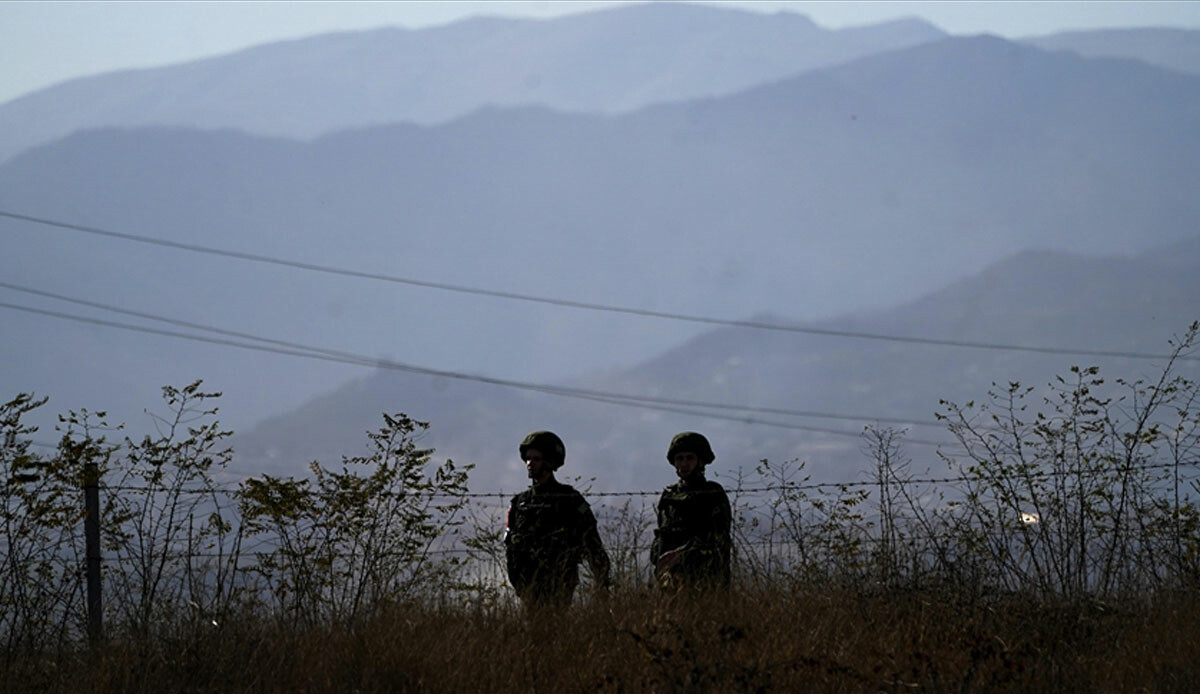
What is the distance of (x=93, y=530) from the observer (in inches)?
329

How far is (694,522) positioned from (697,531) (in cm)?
6

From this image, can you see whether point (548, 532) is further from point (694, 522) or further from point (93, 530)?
point (93, 530)

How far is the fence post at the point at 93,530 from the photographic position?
8.10 metres

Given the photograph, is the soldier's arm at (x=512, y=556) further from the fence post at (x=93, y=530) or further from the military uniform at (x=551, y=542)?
the fence post at (x=93, y=530)

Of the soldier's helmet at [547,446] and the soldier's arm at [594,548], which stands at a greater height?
the soldier's helmet at [547,446]

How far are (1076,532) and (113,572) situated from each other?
643 centimetres

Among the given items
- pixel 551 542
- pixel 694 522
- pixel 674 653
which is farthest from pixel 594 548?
pixel 674 653

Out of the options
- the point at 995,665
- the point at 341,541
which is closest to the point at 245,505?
the point at 341,541

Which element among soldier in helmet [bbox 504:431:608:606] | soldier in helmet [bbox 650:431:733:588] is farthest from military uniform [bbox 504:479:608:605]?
soldier in helmet [bbox 650:431:733:588]

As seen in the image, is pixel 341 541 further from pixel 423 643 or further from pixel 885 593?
pixel 885 593

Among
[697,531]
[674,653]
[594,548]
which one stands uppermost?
[697,531]

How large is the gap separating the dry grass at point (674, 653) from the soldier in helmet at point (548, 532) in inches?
12.1

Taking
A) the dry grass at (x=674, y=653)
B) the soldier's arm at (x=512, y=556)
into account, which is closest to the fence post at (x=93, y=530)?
the dry grass at (x=674, y=653)

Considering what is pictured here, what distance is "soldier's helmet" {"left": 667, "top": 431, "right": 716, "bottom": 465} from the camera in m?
8.38
